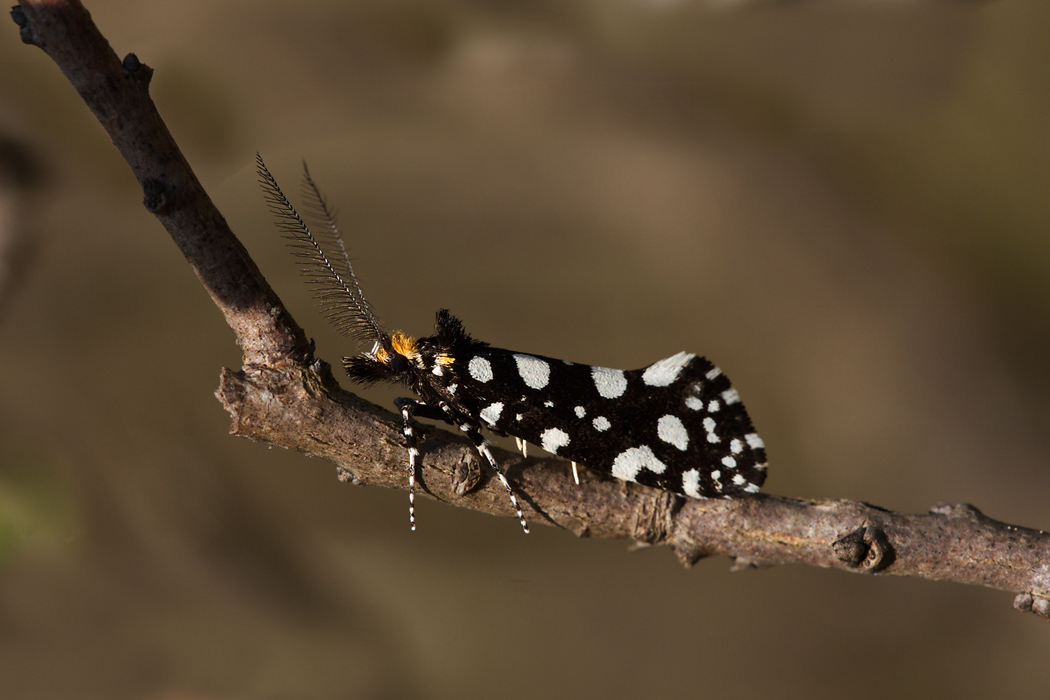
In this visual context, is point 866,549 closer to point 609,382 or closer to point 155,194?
point 609,382

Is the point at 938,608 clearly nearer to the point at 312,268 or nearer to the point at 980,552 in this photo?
the point at 980,552

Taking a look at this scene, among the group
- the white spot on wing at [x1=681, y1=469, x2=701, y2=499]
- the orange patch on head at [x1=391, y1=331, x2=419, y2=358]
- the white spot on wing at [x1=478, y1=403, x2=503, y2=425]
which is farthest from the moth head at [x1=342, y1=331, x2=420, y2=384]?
the white spot on wing at [x1=681, y1=469, x2=701, y2=499]

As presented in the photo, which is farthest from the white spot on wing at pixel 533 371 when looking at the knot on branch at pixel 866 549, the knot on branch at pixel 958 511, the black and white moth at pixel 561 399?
the knot on branch at pixel 958 511

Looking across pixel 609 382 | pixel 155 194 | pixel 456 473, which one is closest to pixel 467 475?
pixel 456 473

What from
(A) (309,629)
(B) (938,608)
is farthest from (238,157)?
(B) (938,608)

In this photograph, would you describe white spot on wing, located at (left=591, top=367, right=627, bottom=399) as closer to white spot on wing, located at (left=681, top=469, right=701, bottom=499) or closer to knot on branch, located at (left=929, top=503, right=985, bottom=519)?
white spot on wing, located at (left=681, top=469, right=701, bottom=499)
